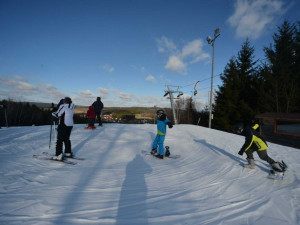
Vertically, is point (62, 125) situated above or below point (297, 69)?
below

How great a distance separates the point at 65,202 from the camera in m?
2.34

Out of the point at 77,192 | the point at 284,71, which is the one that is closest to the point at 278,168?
the point at 77,192

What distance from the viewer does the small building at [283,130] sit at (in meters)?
8.88

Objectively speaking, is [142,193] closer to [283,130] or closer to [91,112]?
[91,112]

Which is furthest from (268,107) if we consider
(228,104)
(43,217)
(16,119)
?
(16,119)

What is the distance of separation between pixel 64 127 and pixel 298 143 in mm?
12438

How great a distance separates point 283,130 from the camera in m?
9.98

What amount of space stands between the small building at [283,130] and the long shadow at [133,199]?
9.99 metres

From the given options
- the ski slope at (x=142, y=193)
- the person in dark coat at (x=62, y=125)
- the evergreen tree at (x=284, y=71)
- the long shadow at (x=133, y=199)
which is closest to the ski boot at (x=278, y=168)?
the ski slope at (x=142, y=193)

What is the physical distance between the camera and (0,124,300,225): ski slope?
2.09 metres

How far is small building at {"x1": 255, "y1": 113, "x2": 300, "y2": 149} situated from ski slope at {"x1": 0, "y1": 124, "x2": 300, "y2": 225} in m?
5.85

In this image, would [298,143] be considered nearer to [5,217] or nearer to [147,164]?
[147,164]

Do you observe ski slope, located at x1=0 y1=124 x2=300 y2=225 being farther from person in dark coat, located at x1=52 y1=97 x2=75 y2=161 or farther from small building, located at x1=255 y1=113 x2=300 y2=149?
small building, located at x1=255 y1=113 x2=300 y2=149

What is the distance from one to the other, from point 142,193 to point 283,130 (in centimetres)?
1194
